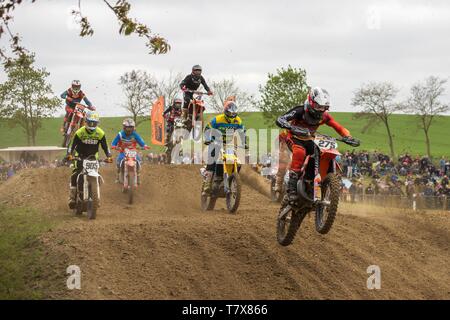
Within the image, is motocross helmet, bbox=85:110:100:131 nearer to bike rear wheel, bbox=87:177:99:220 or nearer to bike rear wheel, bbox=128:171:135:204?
bike rear wheel, bbox=87:177:99:220

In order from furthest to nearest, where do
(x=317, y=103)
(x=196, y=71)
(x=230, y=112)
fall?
(x=196, y=71) → (x=230, y=112) → (x=317, y=103)

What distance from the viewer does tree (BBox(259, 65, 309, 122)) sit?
45.4 metres

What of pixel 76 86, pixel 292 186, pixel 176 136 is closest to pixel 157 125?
pixel 176 136

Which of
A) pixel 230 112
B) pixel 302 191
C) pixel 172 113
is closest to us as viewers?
pixel 302 191

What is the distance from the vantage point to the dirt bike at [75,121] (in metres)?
20.4

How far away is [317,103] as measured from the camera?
11562 mm

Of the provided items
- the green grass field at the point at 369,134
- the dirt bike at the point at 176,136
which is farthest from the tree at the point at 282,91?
the dirt bike at the point at 176,136

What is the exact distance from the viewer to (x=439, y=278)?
13758 millimetres

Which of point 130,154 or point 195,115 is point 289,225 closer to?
point 130,154

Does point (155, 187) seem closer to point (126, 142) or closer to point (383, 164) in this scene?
point (126, 142)

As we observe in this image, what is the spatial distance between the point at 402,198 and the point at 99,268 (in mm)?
17054

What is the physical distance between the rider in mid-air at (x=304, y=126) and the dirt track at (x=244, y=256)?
1.82m

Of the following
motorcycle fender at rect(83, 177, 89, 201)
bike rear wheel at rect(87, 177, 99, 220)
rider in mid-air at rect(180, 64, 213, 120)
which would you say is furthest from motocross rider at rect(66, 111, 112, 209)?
rider in mid-air at rect(180, 64, 213, 120)

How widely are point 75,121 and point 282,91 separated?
26.9 meters
